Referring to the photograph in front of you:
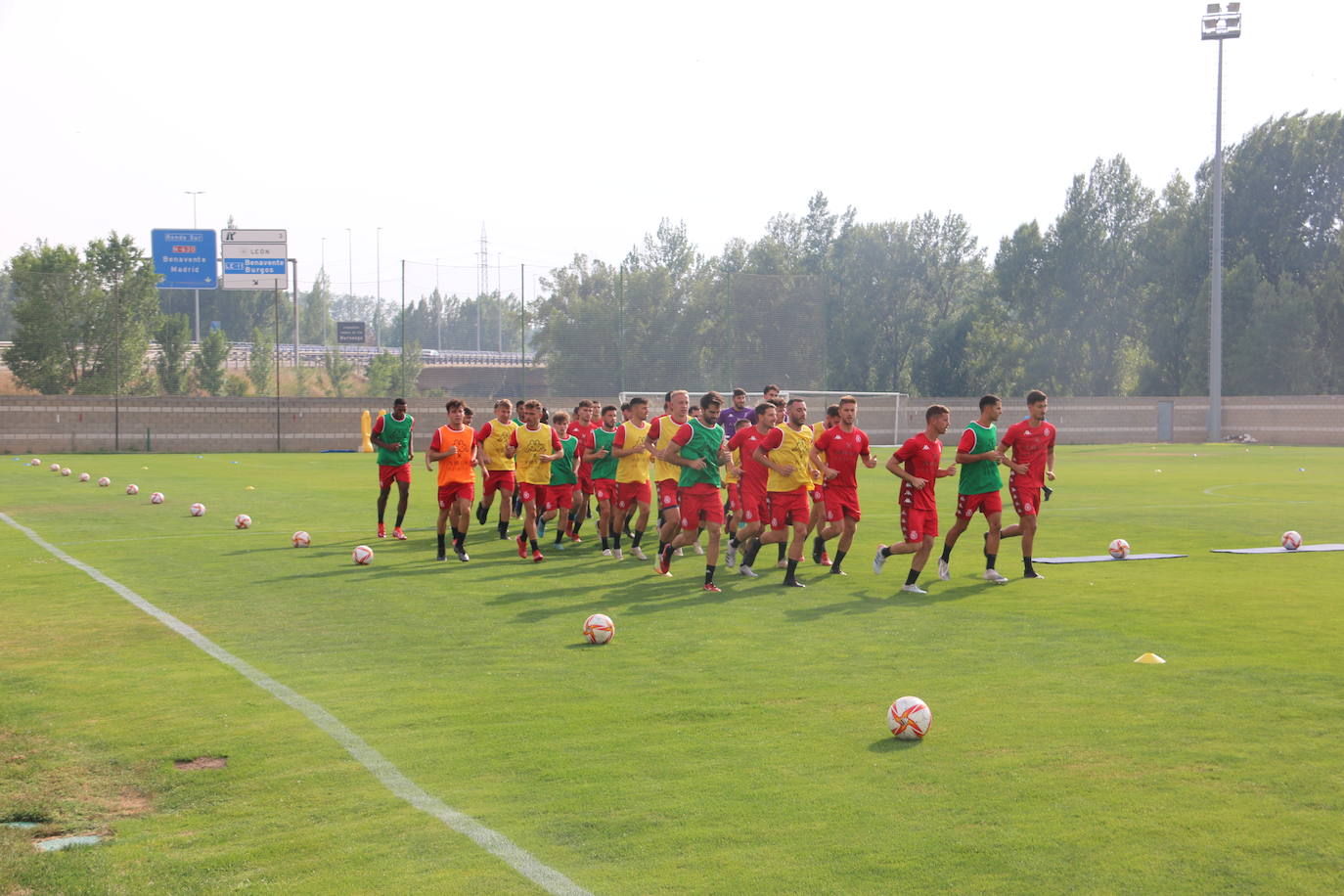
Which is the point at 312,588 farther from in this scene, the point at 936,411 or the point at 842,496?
the point at 936,411

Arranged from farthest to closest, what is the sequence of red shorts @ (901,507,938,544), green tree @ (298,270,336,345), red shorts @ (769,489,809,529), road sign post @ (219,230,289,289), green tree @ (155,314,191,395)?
green tree @ (298,270,336,345), road sign post @ (219,230,289,289), green tree @ (155,314,191,395), red shorts @ (769,489,809,529), red shorts @ (901,507,938,544)

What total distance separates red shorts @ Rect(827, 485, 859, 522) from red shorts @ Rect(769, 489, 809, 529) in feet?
2.96

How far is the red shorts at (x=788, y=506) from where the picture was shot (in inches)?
567

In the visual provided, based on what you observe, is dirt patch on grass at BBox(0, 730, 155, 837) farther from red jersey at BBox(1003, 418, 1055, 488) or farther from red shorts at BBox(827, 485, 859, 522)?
red jersey at BBox(1003, 418, 1055, 488)

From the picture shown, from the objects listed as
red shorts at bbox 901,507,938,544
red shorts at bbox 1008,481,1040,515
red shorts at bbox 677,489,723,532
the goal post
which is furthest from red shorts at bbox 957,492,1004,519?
the goal post

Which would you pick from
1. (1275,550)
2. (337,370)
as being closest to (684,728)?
(1275,550)

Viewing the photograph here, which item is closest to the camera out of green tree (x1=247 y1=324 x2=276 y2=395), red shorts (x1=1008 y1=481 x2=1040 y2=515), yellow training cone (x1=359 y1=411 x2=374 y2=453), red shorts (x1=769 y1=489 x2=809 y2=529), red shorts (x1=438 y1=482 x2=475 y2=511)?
red shorts (x1=769 y1=489 x2=809 y2=529)

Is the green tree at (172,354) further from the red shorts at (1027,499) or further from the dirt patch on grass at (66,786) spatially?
the dirt patch on grass at (66,786)

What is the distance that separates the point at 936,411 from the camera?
46.4 ft

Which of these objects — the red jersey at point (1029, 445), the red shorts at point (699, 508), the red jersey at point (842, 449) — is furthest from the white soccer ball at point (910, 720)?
the red jersey at point (1029, 445)

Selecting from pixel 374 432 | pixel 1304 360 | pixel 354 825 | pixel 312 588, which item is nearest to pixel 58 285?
pixel 374 432

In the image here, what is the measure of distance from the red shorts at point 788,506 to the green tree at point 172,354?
44.9 metres

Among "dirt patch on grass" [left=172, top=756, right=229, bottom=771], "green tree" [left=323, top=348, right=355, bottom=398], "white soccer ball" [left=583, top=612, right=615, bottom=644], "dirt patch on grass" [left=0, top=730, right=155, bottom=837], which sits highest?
"green tree" [left=323, top=348, right=355, bottom=398]

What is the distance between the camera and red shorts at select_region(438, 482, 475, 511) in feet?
53.7
